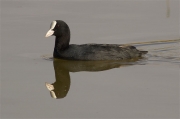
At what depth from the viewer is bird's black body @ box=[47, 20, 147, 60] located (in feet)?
34.3

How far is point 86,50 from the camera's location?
10.4m

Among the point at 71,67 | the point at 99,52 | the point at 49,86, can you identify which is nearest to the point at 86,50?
the point at 99,52

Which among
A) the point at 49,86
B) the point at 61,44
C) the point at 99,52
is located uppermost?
the point at 61,44

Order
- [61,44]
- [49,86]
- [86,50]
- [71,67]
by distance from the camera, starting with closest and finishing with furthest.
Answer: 1. [49,86]
2. [71,67]
3. [86,50]
4. [61,44]

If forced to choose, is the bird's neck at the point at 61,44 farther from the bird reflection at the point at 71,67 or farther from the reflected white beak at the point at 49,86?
the reflected white beak at the point at 49,86

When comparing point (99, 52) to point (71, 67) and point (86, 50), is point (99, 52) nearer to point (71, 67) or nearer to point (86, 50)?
point (86, 50)

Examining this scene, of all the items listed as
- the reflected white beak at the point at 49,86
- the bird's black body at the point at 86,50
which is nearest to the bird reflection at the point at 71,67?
the reflected white beak at the point at 49,86

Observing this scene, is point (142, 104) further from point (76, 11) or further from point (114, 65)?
point (76, 11)

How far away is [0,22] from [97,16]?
6.98 ft

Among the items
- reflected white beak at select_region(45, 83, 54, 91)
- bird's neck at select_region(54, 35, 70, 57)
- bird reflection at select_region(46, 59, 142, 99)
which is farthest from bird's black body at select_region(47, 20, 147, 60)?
reflected white beak at select_region(45, 83, 54, 91)

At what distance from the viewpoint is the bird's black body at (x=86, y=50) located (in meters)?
10.5

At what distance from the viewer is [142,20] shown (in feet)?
41.4

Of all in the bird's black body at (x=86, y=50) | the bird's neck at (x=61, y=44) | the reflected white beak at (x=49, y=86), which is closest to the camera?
the reflected white beak at (x=49, y=86)

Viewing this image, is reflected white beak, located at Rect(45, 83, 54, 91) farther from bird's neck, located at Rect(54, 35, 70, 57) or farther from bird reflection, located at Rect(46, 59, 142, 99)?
bird's neck, located at Rect(54, 35, 70, 57)
